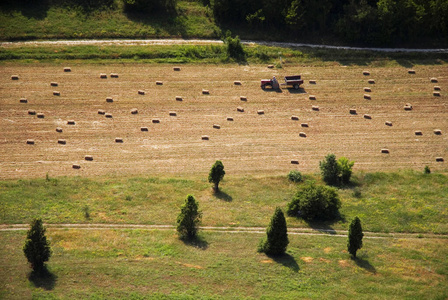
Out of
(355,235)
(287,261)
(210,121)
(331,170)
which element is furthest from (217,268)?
(210,121)

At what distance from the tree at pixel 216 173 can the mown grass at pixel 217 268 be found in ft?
29.2

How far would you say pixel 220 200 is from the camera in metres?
67.7

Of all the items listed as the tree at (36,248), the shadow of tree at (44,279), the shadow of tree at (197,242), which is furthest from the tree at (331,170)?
the shadow of tree at (44,279)

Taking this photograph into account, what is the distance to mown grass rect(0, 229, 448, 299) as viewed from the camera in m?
51.2

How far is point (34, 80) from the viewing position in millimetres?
87688

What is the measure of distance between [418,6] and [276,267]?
62131mm

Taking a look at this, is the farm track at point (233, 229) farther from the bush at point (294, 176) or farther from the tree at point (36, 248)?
the bush at point (294, 176)

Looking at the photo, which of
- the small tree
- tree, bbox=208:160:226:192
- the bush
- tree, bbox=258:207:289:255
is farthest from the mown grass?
the small tree

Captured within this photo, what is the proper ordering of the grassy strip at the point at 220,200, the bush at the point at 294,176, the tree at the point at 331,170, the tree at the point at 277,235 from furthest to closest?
the bush at the point at 294,176 → the tree at the point at 331,170 → the grassy strip at the point at 220,200 → the tree at the point at 277,235

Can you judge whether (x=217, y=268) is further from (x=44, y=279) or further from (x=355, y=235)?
(x=44, y=279)

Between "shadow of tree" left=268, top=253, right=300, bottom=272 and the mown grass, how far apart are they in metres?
0.12

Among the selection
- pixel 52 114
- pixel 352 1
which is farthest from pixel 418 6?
pixel 52 114

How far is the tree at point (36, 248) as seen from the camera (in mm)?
51812

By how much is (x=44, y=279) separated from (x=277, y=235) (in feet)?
67.5
